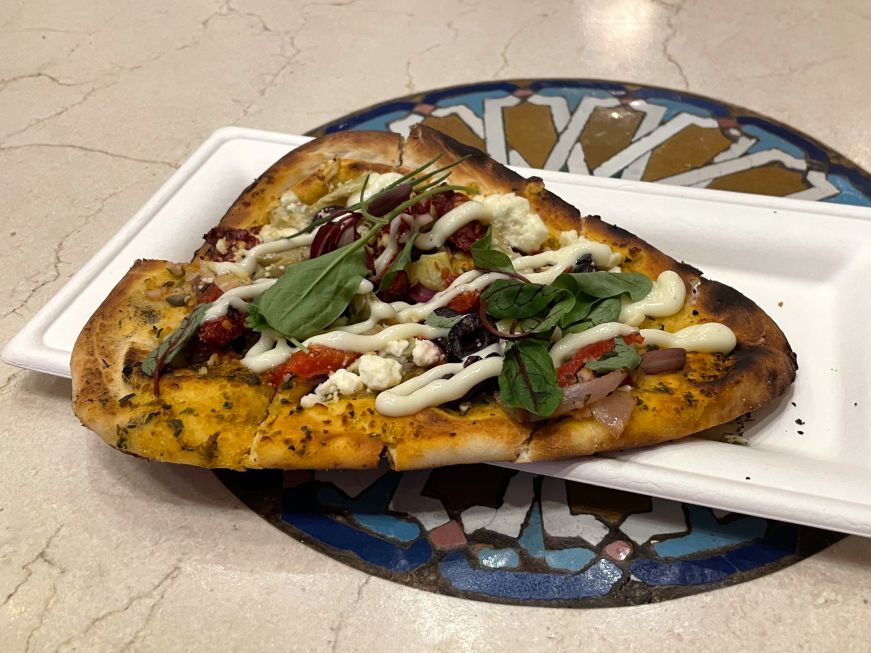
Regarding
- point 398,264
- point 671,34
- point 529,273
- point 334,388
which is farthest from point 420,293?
point 671,34

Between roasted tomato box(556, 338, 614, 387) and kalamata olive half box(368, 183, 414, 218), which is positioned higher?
kalamata olive half box(368, 183, 414, 218)

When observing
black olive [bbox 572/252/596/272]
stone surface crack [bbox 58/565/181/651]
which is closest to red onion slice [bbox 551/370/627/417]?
black olive [bbox 572/252/596/272]

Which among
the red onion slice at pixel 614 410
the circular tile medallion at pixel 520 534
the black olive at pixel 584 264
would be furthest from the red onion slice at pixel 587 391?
the black olive at pixel 584 264

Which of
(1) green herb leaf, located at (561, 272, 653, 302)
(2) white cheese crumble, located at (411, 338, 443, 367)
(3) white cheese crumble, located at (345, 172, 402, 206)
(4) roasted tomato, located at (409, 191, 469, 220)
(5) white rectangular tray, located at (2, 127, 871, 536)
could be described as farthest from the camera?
(3) white cheese crumble, located at (345, 172, 402, 206)

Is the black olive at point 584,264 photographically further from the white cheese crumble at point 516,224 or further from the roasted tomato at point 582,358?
the roasted tomato at point 582,358

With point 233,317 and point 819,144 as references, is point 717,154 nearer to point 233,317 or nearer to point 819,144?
point 819,144

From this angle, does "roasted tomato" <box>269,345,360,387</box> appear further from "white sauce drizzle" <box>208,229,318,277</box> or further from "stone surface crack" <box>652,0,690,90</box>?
"stone surface crack" <box>652,0,690,90</box>

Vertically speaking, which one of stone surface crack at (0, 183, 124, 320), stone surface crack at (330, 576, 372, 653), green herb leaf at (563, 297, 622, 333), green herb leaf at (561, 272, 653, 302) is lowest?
stone surface crack at (330, 576, 372, 653)
